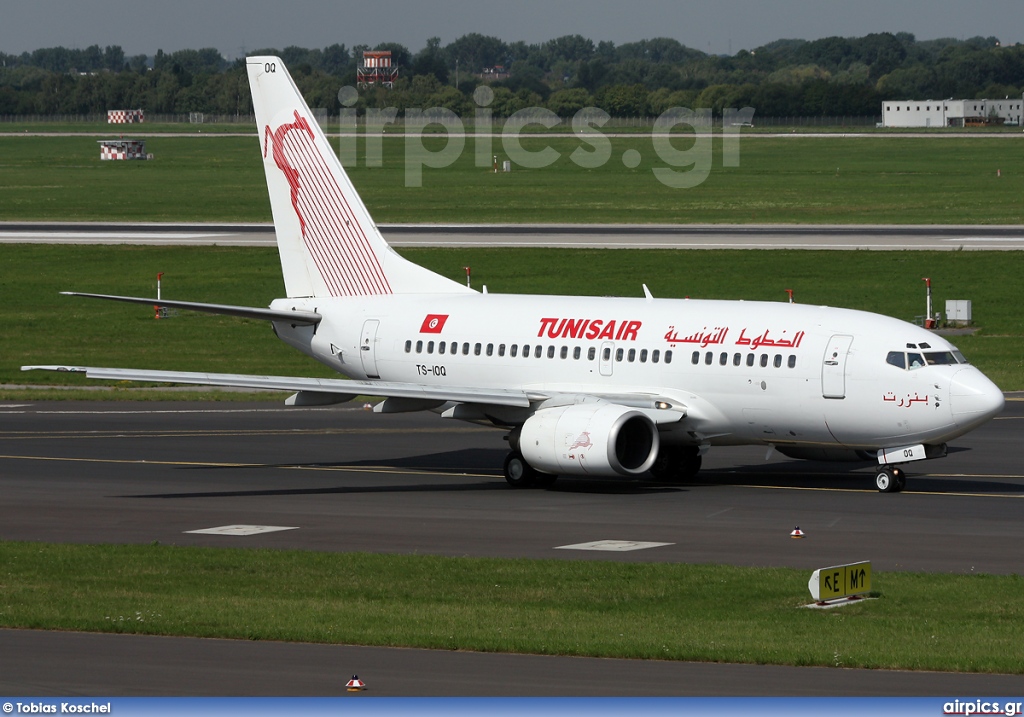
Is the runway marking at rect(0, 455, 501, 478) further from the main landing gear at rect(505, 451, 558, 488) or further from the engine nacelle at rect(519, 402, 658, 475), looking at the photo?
the engine nacelle at rect(519, 402, 658, 475)

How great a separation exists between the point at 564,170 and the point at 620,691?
16139 centimetres

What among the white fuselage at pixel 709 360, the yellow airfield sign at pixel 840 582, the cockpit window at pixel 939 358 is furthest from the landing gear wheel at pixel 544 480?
the yellow airfield sign at pixel 840 582

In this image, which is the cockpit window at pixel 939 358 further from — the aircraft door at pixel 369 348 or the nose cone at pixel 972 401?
Answer: the aircraft door at pixel 369 348

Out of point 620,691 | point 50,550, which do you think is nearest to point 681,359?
point 50,550

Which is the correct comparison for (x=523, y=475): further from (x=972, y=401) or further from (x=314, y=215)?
(x=314, y=215)

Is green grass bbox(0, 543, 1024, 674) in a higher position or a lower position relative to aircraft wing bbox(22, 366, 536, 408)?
lower

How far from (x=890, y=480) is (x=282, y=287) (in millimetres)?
48946

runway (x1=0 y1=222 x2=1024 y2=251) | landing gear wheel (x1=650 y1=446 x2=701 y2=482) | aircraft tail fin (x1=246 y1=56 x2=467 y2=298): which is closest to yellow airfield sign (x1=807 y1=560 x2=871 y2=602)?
landing gear wheel (x1=650 y1=446 x2=701 y2=482)

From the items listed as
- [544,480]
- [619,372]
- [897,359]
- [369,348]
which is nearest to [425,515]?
[544,480]

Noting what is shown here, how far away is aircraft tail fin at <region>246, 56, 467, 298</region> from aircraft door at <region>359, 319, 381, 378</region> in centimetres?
162

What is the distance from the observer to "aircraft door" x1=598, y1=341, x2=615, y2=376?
1610 inches

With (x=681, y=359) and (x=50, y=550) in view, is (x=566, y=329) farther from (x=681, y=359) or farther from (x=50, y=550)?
(x=50, y=550)

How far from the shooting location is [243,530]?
34.2 metres

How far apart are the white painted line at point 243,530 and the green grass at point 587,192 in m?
81.6
